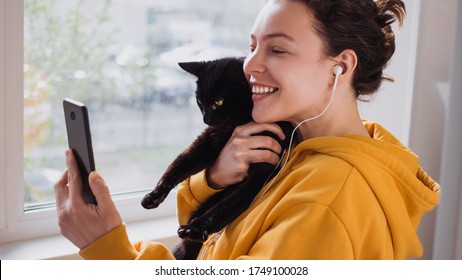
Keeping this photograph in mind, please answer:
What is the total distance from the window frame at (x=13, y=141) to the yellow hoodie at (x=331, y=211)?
572 mm

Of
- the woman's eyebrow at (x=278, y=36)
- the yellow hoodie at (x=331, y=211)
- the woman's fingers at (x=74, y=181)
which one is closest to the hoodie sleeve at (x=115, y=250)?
the yellow hoodie at (x=331, y=211)

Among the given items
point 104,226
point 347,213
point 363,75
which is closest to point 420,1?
point 363,75

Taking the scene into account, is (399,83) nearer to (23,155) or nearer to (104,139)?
(104,139)

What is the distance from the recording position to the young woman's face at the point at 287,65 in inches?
38.3

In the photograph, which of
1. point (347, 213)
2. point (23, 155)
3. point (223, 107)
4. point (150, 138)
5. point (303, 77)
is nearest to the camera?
point (347, 213)

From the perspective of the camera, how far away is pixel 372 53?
1.02 meters

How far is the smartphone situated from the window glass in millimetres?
488

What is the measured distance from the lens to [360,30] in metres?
0.99

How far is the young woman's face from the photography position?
38.3 inches

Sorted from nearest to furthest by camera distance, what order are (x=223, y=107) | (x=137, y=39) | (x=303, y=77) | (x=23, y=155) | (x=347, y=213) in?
(x=347, y=213)
(x=303, y=77)
(x=223, y=107)
(x=23, y=155)
(x=137, y=39)

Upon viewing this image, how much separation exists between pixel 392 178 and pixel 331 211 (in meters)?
0.21

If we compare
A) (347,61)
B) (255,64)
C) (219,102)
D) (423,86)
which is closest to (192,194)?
(219,102)

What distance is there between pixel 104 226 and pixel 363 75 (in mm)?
612

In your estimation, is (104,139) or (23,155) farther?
(104,139)
